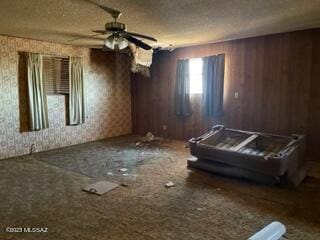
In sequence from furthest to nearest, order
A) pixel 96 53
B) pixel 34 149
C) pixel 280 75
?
pixel 96 53 < pixel 34 149 < pixel 280 75

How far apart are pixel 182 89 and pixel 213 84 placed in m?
0.83

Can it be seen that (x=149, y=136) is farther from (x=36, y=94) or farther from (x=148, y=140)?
(x=36, y=94)

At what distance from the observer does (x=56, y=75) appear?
5.68 m

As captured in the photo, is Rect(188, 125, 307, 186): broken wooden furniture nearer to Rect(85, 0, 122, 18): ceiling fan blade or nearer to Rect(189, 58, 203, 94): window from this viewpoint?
Rect(189, 58, 203, 94): window

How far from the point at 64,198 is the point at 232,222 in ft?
6.45

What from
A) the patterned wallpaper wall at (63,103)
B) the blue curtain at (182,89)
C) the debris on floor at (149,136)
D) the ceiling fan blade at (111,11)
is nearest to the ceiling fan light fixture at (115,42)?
the ceiling fan blade at (111,11)

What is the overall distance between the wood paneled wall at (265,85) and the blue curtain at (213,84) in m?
0.12

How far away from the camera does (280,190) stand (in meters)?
3.43

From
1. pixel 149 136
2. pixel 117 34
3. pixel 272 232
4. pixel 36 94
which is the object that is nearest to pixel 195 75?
pixel 149 136

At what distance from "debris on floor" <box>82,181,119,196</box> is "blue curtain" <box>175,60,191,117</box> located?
3.02m

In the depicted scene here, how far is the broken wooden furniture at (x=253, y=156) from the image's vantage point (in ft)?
11.3

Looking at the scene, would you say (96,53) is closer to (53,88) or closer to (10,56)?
(53,88)

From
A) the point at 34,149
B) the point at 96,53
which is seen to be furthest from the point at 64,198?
the point at 96,53

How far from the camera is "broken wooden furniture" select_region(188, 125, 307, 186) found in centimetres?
344
